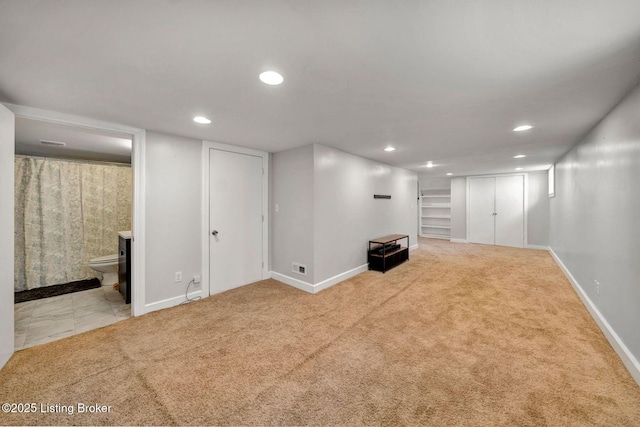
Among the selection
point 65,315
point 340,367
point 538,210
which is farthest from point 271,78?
point 538,210

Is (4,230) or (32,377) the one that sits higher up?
(4,230)

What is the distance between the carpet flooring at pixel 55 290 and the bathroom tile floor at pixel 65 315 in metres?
0.17

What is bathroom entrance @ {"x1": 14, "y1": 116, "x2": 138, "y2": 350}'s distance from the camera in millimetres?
3033

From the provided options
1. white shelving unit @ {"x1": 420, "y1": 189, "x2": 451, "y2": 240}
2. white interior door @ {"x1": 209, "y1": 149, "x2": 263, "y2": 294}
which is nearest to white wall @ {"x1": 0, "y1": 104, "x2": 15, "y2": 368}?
white interior door @ {"x1": 209, "y1": 149, "x2": 263, "y2": 294}

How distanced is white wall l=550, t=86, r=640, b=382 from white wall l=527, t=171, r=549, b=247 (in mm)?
3781

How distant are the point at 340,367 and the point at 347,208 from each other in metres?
2.63

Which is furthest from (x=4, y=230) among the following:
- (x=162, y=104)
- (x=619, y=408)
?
(x=619, y=408)

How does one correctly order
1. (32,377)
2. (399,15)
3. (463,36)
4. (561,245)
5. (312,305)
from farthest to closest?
1. (561,245)
2. (312,305)
3. (32,377)
4. (463,36)
5. (399,15)

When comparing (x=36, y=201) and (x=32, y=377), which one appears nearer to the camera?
(x=32, y=377)

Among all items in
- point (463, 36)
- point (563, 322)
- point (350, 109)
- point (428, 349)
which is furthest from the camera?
point (563, 322)

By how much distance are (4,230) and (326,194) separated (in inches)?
124

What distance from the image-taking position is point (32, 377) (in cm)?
179

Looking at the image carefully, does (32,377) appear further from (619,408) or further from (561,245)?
(561,245)

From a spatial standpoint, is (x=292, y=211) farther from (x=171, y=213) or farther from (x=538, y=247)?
(x=538, y=247)
